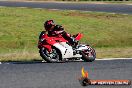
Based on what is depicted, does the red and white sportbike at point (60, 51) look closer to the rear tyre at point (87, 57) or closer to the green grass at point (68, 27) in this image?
the rear tyre at point (87, 57)

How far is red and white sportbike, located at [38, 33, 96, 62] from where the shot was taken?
1552cm

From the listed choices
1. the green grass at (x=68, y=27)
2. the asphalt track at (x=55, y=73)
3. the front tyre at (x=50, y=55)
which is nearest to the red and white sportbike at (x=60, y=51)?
the front tyre at (x=50, y=55)

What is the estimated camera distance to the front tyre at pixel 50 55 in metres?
15.5

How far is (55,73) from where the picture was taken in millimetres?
13070

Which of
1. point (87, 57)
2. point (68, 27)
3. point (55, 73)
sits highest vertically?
point (55, 73)

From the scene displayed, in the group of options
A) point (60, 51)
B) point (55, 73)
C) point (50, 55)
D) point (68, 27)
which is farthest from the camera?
point (68, 27)

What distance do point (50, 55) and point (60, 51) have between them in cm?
37

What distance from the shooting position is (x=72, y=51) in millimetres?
15820

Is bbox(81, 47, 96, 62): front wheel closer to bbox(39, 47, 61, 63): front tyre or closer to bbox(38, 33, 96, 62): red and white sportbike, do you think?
bbox(38, 33, 96, 62): red and white sportbike

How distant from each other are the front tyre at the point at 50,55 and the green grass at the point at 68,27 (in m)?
6.05

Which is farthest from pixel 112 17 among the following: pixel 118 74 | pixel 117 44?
pixel 118 74

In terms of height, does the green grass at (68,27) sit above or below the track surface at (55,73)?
below

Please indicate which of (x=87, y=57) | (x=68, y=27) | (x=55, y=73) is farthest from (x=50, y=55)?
(x=68, y=27)

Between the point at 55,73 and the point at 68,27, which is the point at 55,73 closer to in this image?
the point at 55,73
